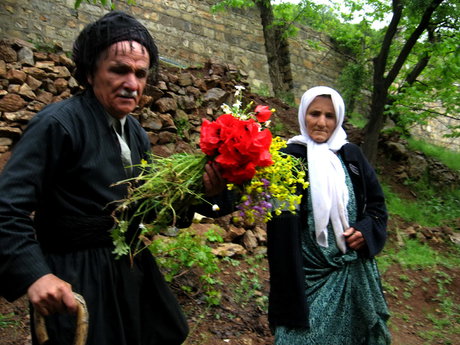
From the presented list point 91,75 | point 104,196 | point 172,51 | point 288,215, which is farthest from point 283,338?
point 172,51

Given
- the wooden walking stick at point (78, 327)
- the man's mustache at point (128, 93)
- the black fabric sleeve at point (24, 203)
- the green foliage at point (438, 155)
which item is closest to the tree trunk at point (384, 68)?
the green foliage at point (438, 155)

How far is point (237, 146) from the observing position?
1.59 meters

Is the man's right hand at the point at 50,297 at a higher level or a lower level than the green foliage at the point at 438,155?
lower

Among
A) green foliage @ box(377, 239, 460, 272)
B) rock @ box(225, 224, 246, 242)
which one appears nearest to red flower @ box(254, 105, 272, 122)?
rock @ box(225, 224, 246, 242)

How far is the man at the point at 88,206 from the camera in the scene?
133 cm

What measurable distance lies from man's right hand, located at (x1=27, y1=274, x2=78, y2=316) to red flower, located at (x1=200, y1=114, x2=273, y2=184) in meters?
0.74

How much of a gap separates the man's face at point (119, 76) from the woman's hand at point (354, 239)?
1.48 meters

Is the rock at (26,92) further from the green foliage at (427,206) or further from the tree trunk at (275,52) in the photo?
the tree trunk at (275,52)

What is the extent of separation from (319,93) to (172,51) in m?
6.94

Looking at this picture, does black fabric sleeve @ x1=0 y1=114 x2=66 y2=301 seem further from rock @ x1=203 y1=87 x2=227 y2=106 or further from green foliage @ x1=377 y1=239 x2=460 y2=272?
rock @ x1=203 y1=87 x2=227 y2=106

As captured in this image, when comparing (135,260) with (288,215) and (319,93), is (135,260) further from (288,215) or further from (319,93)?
(319,93)

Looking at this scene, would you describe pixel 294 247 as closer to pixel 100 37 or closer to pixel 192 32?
pixel 100 37

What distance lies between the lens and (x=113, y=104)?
5.46ft

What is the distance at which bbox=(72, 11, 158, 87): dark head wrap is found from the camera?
5.33 feet
